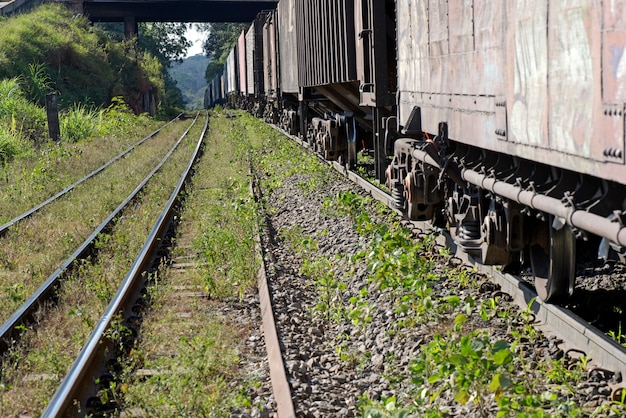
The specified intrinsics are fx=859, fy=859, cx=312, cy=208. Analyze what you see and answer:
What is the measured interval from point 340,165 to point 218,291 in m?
7.85

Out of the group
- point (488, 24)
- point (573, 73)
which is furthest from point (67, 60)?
point (573, 73)

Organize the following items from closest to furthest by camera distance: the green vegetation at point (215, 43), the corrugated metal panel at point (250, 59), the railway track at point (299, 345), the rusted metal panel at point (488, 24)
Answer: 1. the railway track at point (299, 345)
2. the rusted metal panel at point (488, 24)
3. the corrugated metal panel at point (250, 59)
4. the green vegetation at point (215, 43)

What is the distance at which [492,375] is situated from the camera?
14.6ft

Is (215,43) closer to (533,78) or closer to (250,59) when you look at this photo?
(250,59)

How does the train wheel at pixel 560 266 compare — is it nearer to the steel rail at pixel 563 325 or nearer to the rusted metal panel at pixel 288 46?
the steel rail at pixel 563 325

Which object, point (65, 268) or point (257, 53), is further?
point (257, 53)

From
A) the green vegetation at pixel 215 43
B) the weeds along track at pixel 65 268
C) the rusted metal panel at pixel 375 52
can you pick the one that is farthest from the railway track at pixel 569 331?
the green vegetation at pixel 215 43

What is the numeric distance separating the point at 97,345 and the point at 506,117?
10.2ft

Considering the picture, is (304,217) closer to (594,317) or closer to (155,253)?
(155,253)

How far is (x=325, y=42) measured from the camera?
13.4 meters

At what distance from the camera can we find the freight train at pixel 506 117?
4.07m

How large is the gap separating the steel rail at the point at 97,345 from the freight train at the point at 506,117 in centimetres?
275

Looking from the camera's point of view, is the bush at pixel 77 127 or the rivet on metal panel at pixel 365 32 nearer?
the rivet on metal panel at pixel 365 32

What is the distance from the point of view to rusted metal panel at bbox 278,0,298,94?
18.1 meters
